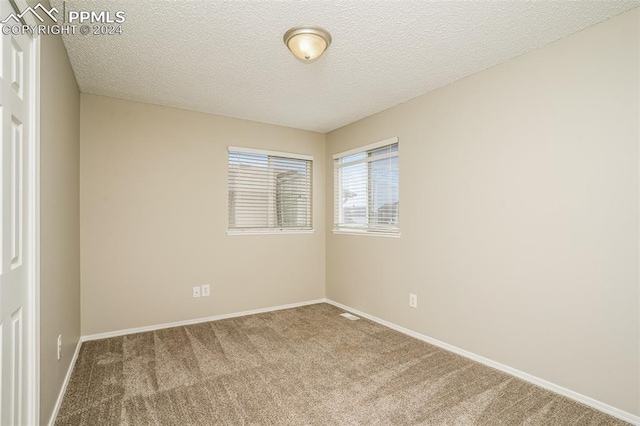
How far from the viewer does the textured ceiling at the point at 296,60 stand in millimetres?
1917

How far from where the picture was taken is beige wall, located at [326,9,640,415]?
195 cm

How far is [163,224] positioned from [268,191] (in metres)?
1.34

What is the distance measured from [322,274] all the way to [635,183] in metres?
3.45

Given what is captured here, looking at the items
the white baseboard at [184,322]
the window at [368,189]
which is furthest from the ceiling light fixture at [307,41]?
the white baseboard at [184,322]

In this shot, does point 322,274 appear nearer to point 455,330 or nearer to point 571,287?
point 455,330

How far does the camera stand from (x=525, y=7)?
1902mm

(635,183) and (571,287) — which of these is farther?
(571,287)

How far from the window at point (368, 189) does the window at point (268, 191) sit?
0.47m

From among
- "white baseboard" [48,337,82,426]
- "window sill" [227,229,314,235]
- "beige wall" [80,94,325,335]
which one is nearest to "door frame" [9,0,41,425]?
"white baseboard" [48,337,82,426]

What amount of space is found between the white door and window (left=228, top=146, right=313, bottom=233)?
2.46 metres

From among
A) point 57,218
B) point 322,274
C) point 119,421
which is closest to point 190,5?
point 57,218

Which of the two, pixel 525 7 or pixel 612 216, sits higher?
pixel 525 7

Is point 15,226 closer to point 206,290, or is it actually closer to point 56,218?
point 56,218

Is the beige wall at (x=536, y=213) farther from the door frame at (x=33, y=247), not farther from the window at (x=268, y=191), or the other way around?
the door frame at (x=33, y=247)
